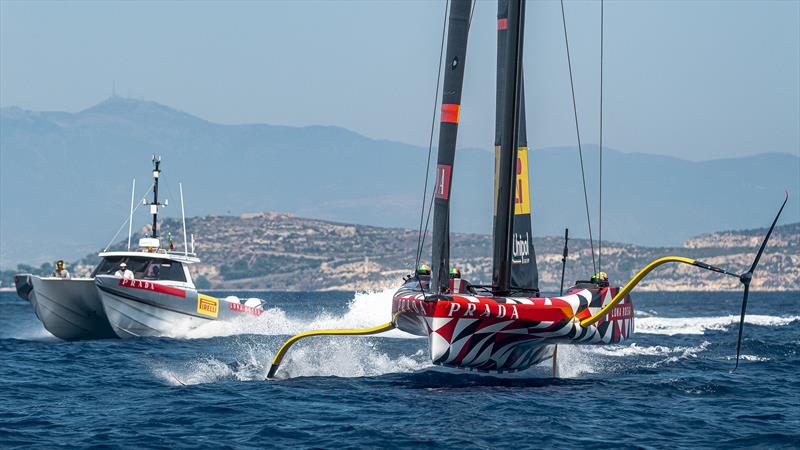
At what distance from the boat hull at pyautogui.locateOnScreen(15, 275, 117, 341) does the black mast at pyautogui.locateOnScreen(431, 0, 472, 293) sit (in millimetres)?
18142

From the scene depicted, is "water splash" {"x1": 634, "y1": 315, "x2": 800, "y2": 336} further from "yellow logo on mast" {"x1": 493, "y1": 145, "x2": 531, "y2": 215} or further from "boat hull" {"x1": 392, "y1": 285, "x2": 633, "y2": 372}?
"boat hull" {"x1": 392, "y1": 285, "x2": 633, "y2": 372}

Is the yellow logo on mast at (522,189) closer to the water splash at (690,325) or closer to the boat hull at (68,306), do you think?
the boat hull at (68,306)

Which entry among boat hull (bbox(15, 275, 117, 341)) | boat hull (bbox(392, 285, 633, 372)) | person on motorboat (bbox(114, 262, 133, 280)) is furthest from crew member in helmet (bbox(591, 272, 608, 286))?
boat hull (bbox(15, 275, 117, 341))

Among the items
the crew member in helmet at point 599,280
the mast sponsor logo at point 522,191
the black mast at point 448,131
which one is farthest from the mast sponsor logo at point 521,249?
the black mast at point 448,131

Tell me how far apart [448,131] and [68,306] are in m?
19.8

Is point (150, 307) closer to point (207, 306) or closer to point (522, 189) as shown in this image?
point (207, 306)

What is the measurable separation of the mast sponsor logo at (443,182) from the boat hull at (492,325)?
201cm

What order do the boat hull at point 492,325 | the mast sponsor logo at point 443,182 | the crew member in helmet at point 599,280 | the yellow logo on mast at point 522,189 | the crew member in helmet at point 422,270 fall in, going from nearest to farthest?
the boat hull at point 492,325, the mast sponsor logo at point 443,182, the crew member in helmet at point 599,280, the yellow logo on mast at point 522,189, the crew member in helmet at point 422,270

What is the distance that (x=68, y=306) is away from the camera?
129 ft

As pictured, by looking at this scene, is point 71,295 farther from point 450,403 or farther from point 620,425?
point 620,425

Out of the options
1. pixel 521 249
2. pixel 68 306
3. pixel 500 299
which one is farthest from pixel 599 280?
pixel 68 306

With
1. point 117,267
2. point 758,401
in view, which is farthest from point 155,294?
point 758,401

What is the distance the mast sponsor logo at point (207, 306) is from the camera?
41.4 meters

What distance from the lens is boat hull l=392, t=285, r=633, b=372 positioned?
2259 centimetres
